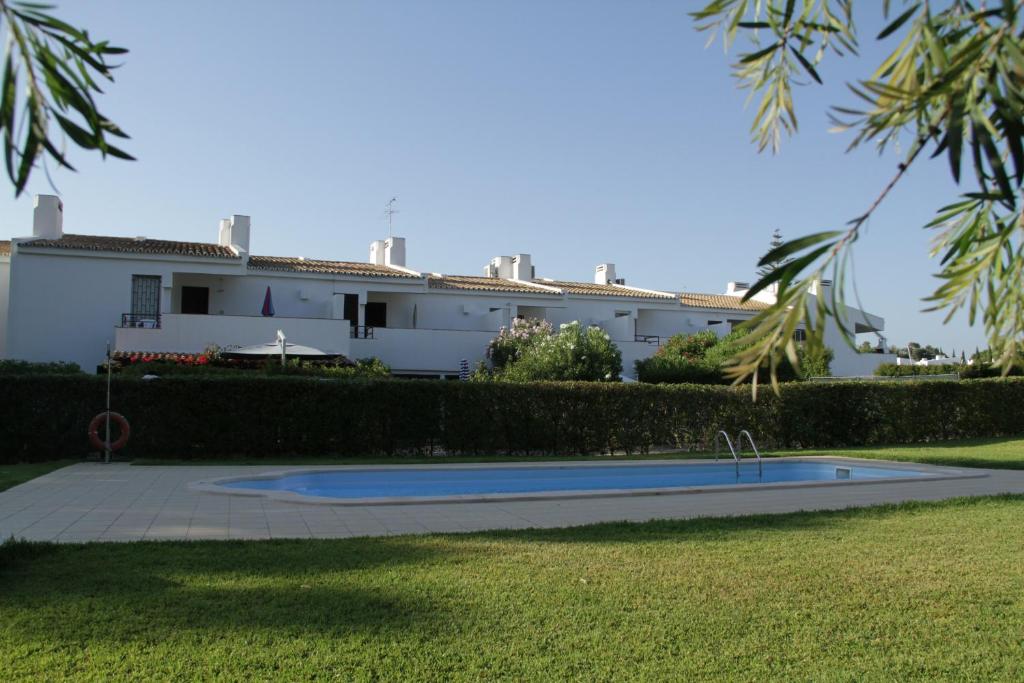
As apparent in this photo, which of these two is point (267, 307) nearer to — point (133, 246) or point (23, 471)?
point (133, 246)

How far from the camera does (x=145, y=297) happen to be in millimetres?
30562

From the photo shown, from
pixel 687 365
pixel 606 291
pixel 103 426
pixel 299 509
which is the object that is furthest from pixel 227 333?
pixel 299 509

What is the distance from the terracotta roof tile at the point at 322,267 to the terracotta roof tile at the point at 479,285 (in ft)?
5.83

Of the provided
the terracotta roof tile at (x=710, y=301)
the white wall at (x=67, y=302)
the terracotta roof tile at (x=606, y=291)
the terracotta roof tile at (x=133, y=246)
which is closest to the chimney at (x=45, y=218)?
the terracotta roof tile at (x=133, y=246)

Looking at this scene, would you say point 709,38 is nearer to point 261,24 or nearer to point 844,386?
point 261,24

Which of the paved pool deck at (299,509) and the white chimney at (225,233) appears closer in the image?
the paved pool deck at (299,509)

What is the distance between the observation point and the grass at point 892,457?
18641 mm

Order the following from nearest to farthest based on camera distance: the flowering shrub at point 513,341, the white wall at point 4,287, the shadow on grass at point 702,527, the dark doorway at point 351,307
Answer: the shadow on grass at point 702,527 → the white wall at point 4,287 → the flowering shrub at point 513,341 → the dark doorway at point 351,307

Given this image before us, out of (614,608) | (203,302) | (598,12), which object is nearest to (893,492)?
(614,608)

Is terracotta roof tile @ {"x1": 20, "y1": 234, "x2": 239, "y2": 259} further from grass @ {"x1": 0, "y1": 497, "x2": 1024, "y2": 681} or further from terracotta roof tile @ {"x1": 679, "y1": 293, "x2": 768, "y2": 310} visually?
grass @ {"x1": 0, "y1": 497, "x2": 1024, "y2": 681}

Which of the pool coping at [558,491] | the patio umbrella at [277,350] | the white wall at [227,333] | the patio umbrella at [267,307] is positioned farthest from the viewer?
the patio umbrella at [267,307]

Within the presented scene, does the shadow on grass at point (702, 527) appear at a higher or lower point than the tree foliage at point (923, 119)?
lower

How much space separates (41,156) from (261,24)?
3614 mm

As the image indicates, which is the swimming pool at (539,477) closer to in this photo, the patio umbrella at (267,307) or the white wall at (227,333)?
the white wall at (227,333)
